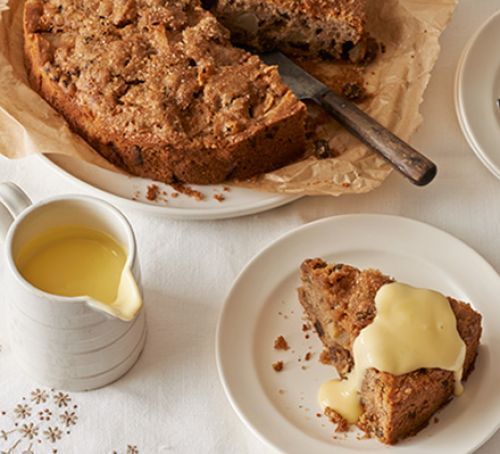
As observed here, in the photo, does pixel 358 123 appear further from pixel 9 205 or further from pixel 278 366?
pixel 9 205

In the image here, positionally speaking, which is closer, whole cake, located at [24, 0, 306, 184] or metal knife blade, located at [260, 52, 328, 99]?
whole cake, located at [24, 0, 306, 184]

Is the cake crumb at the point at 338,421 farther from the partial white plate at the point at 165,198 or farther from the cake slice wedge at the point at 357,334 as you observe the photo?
the partial white plate at the point at 165,198

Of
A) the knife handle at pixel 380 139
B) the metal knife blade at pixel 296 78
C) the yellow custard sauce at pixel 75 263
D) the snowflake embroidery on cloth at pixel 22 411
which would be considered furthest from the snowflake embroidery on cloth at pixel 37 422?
the metal knife blade at pixel 296 78

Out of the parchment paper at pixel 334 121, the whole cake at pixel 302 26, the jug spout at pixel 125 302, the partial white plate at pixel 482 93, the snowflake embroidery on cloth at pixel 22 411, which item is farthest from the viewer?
the whole cake at pixel 302 26

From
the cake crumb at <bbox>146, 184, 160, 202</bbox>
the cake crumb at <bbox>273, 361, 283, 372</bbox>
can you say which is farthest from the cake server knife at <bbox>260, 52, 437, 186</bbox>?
the cake crumb at <bbox>273, 361, 283, 372</bbox>

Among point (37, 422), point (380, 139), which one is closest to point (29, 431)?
point (37, 422)

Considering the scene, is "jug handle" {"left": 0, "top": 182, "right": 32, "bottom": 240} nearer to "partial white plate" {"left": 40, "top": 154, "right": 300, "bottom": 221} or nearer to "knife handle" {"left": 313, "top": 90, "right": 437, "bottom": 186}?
"partial white plate" {"left": 40, "top": 154, "right": 300, "bottom": 221}
